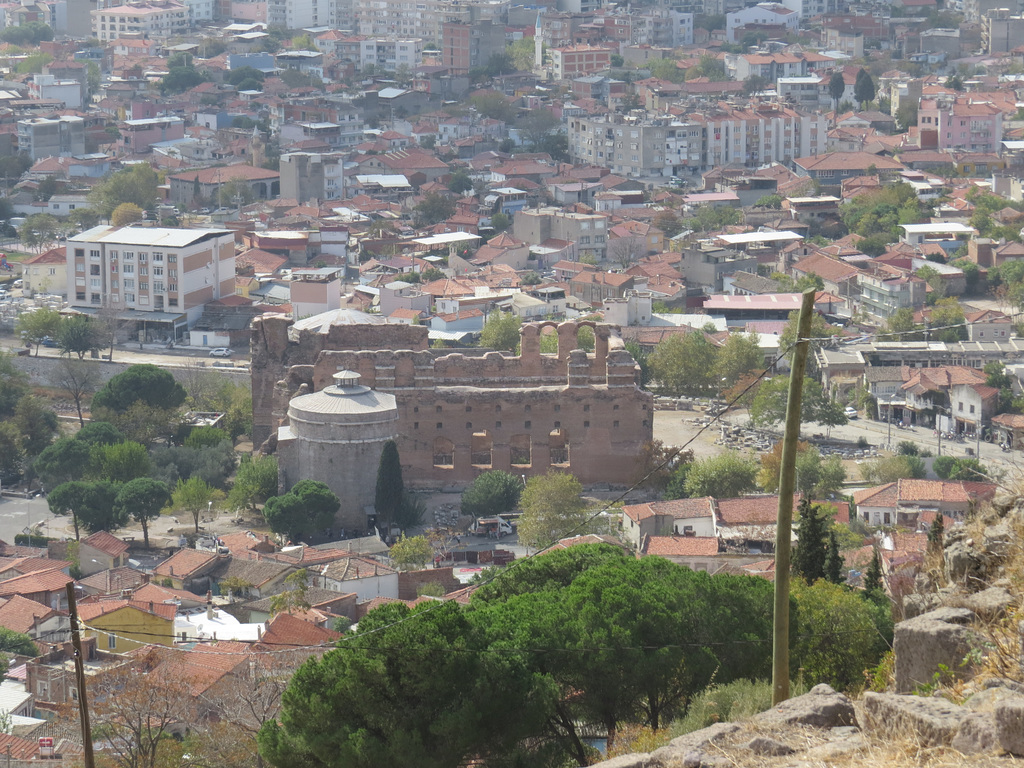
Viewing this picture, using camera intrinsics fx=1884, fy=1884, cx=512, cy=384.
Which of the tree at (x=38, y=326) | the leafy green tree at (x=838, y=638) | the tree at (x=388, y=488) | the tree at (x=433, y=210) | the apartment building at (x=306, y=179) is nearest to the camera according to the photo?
the leafy green tree at (x=838, y=638)

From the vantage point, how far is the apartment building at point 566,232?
62281mm

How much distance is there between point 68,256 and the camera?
184 feet

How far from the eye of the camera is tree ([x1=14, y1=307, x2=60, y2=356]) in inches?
2053

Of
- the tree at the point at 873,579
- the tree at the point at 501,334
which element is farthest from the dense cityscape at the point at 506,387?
the tree at the point at 501,334

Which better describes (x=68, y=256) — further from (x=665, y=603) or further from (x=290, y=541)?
(x=665, y=603)

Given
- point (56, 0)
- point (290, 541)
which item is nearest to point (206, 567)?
point (290, 541)

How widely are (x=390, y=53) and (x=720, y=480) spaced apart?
71634 millimetres

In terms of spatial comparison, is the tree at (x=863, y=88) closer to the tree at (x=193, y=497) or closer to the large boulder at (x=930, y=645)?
the tree at (x=193, y=497)

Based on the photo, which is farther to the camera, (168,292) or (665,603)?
(168,292)

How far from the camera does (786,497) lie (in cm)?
1173

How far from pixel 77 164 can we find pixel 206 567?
166 ft

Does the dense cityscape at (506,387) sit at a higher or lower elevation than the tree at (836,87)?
lower

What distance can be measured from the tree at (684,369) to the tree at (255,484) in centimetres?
1219

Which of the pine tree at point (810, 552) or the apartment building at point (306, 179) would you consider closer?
the pine tree at point (810, 552)
